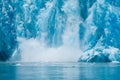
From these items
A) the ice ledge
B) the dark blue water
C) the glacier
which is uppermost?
the glacier

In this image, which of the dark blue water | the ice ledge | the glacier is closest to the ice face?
the glacier

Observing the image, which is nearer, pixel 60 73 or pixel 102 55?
pixel 60 73

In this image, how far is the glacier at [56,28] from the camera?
62.8 meters

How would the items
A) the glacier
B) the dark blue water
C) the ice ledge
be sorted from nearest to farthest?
the dark blue water, the ice ledge, the glacier

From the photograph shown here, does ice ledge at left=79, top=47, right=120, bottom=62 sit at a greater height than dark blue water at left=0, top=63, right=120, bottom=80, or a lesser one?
greater

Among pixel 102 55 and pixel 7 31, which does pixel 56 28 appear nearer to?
pixel 7 31

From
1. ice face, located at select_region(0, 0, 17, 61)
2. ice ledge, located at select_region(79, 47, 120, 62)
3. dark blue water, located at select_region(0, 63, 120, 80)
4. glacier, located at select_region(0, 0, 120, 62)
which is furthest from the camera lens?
ice face, located at select_region(0, 0, 17, 61)

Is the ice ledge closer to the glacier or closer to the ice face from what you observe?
the glacier

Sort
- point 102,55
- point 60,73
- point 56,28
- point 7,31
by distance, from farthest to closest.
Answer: point 7,31 → point 56,28 → point 102,55 → point 60,73

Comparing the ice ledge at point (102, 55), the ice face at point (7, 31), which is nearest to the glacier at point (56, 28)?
the ice face at point (7, 31)

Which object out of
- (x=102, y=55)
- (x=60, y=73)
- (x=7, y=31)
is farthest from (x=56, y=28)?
(x=60, y=73)

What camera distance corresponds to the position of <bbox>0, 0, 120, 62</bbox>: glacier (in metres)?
62.8

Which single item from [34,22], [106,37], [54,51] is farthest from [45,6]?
[106,37]

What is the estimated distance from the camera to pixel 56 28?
67375 millimetres
